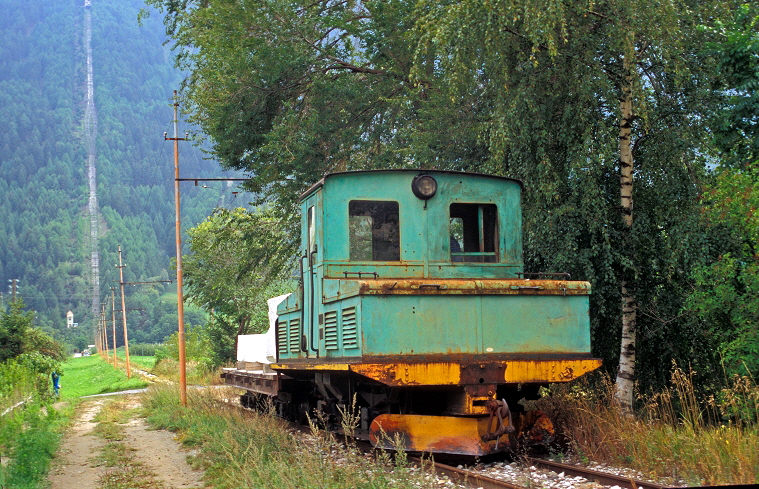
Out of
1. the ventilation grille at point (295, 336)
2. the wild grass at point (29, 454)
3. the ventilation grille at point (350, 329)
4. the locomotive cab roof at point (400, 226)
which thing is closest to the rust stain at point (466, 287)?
the ventilation grille at point (350, 329)

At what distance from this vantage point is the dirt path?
921 centimetres

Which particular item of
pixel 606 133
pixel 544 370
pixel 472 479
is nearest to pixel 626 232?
pixel 606 133

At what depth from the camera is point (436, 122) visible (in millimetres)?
15211

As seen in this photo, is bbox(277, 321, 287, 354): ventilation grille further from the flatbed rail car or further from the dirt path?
the dirt path

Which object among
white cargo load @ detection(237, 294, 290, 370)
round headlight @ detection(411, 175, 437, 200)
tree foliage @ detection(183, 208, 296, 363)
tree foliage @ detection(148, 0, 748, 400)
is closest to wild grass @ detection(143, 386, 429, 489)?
white cargo load @ detection(237, 294, 290, 370)

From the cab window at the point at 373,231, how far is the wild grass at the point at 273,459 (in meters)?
2.20

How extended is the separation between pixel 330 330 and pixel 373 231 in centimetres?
128

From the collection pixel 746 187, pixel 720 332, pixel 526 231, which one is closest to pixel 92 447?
pixel 526 231

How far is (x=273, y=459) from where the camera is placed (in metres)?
8.59

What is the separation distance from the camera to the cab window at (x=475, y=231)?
971 centimetres

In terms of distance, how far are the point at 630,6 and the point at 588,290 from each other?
4.21 meters

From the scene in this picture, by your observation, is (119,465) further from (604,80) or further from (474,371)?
(604,80)

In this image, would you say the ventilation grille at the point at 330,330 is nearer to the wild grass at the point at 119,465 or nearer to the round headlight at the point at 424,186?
the round headlight at the point at 424,186

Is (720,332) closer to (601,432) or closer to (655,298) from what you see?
(655,298)
